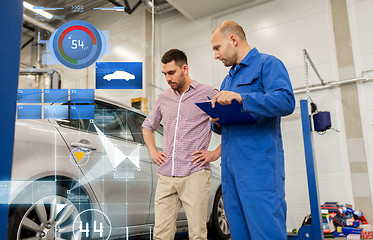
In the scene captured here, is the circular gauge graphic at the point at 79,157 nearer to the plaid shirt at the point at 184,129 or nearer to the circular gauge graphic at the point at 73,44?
the plaid shirt at the point at 184,129

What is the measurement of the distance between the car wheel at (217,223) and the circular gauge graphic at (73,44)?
2197 mm

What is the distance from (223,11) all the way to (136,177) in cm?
437

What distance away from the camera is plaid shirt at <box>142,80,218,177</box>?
1.93 m

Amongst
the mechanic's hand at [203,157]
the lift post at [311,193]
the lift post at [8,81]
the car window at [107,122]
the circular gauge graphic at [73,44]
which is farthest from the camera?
the lift post at [311,193]

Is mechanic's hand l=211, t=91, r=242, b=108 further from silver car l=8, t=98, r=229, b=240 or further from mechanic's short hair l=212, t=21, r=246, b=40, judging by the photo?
silver car l=8, t=98, r=229, b=240

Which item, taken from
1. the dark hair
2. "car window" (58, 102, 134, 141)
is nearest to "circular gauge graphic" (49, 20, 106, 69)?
"car window" (58, 102, 134, 141)
